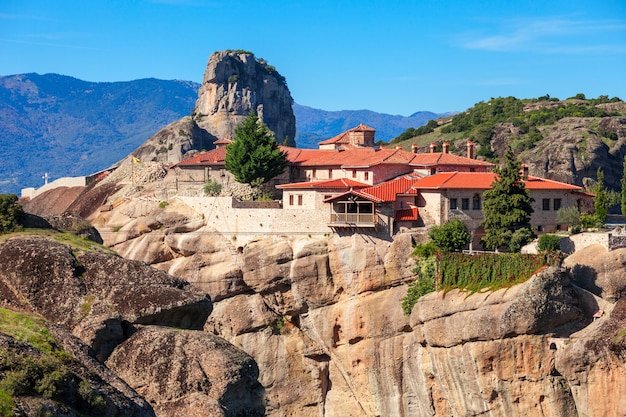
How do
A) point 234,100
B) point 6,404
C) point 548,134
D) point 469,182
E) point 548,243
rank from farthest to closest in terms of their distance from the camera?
point 234,100 → point 548,134 → point 469,182 → point 548,243 → point 6,404

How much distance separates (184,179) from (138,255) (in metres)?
8.77

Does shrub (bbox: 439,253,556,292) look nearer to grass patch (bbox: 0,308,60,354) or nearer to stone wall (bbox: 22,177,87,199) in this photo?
grass patch (bbox: 0,308,60,354)

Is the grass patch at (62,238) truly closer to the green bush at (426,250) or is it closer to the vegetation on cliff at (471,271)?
the vegetation on cliff at (471,271)

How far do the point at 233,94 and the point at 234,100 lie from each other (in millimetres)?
803

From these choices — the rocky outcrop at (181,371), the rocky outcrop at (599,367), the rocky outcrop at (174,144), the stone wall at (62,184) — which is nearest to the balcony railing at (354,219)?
the rocky outcrop at (599,367)

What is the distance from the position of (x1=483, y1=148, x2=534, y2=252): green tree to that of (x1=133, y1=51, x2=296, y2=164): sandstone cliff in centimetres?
4691

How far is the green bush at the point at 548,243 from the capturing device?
5862 centimetres

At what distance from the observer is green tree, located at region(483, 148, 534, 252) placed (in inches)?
2408

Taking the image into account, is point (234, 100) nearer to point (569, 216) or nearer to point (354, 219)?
point (354, 219)

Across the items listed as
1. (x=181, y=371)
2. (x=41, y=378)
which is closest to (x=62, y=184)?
(x=181, y=371)

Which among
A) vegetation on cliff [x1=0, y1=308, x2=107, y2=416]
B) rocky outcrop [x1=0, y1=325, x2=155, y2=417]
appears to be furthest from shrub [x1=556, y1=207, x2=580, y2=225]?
vegetation on cliff [x1=0, y1=308, x2=107, y2=416]

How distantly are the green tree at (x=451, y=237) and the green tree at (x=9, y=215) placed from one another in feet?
94.6

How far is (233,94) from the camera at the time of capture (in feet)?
390

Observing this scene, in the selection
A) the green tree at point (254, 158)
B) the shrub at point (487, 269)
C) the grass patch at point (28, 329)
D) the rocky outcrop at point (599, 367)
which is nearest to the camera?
the grass patch at point (28, 329)
